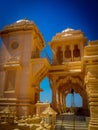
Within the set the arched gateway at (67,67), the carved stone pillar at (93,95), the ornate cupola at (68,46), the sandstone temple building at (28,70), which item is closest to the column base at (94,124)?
the carved stone pillar at (93,95)

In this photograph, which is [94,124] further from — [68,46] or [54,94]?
[68,46]

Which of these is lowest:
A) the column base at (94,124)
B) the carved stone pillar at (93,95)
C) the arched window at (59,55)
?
the column base at (94,124)

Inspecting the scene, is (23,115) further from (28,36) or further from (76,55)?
(76,55)

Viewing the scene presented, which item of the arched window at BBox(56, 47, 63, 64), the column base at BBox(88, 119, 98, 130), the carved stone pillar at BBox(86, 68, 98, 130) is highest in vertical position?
the arched window at BBox(56, 47, 63, 64)

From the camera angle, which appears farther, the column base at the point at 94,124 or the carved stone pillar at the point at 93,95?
the carved stone pillar at the point at 93,95

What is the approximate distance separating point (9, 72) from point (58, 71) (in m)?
5.30

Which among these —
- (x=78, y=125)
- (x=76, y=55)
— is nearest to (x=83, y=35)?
(x=76, y=55)

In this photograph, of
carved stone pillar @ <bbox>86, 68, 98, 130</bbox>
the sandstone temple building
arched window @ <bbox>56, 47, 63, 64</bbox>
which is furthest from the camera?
arched window @ <bbox>56, 47, 63, 64</bbox>

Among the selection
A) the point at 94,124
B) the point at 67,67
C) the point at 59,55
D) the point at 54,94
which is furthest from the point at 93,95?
the point at 59,55

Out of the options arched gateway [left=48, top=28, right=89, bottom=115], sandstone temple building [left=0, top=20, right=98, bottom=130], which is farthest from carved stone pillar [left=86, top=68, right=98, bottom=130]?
arched gateway [left=48, top=28, right=89, bottom=115]

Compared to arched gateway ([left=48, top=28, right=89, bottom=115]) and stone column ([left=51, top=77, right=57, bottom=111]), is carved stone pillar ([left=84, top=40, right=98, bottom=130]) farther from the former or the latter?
stone column ([left=51, top=77, right=57, bottom=111])

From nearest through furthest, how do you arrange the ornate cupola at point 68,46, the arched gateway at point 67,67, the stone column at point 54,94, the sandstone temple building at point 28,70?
the sandstone temple building at point 28,70, the stone column at point 54,94, the arched gateway at point 67,67, the ornate cupola at point 68,46

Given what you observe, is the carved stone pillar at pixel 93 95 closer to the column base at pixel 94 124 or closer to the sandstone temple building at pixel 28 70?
the column base at pixel 94 124

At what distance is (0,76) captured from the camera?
1664 centimetres
